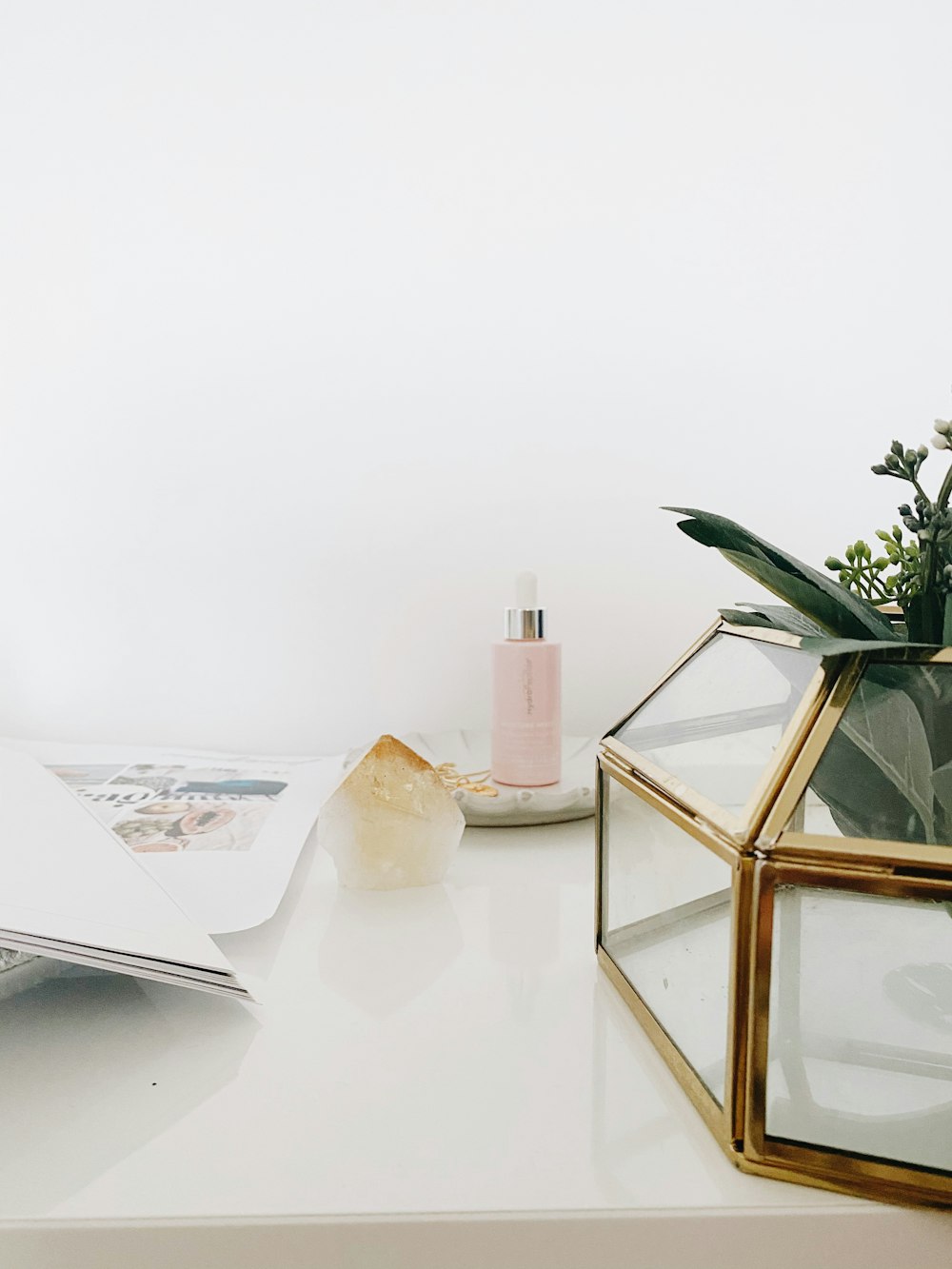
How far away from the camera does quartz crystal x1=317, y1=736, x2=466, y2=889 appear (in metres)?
0.52

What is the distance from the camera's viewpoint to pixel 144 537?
0.82 meters

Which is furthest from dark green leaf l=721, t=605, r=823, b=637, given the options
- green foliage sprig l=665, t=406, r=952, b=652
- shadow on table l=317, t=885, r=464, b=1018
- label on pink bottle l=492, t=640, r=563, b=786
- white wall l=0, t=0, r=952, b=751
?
white wall l=0, t=0, r=952, b=751

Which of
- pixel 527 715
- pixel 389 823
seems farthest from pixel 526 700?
pixel 389 823

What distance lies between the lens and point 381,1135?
297 millimetres

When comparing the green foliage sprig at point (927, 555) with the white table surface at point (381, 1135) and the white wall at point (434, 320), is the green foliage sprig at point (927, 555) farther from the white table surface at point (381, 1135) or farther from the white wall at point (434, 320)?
the white wall at point (434, 320)

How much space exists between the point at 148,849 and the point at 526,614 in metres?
0.33

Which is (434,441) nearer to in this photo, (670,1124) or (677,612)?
(677,612)

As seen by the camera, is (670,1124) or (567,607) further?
(567,607)

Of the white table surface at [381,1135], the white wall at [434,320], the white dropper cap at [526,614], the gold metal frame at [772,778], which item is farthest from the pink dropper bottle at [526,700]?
the gold metal frame at [772,778]

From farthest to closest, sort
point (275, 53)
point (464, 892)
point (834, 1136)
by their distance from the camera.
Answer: point (275, 53) → point (464, 892) → point (834, 1136)

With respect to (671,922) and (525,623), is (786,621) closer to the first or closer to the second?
(671,922)

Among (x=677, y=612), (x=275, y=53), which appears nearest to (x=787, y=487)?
(x=677, y=612)

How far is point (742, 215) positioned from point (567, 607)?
389mm

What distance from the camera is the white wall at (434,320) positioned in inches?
30.1
